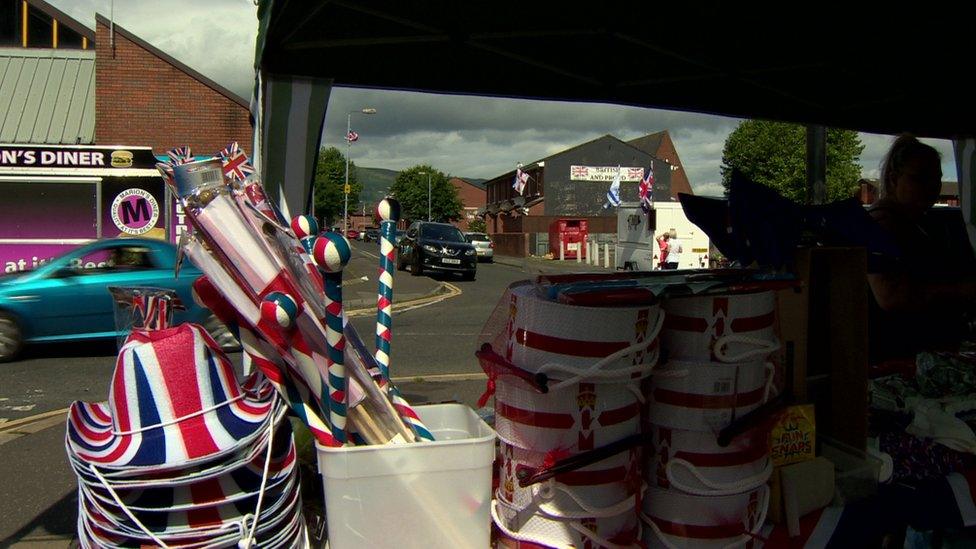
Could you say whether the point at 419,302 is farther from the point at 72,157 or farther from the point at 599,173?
the point at 599,173

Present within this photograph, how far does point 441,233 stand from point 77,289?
53.4ft

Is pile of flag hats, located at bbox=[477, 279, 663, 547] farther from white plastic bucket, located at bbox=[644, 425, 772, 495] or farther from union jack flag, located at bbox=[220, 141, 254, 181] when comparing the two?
union jack flag, located at bbox=[220, 141, 254, 181]

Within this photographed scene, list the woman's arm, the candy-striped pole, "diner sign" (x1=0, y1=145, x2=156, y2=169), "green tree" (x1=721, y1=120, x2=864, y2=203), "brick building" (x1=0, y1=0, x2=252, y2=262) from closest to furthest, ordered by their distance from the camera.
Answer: the candy-striped pole, the woman's arm, "diner sign" (x1=0, y1=145, x2=156, y2=169), "brick building" (x1=0, y1=0, x2=252, y2=262), "green tree" (x1=721, y1=120, x2=864, y2=203)

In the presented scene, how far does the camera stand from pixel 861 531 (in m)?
2.29

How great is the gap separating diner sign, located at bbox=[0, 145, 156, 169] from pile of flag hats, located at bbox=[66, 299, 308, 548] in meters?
14.9

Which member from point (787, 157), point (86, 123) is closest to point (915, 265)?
point (86, 123)

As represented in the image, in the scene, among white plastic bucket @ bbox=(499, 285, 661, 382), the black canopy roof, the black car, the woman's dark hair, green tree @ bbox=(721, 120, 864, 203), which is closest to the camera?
white plastic bucket @ bbox=(499, 285, 661, 382)

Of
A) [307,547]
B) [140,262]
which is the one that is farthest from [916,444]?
[140,262]

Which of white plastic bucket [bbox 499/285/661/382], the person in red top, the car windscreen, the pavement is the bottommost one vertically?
the pavement

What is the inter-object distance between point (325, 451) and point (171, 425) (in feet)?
1.25

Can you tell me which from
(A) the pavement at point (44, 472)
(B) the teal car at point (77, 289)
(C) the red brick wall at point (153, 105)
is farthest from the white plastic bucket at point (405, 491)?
(C) the red brick wall at point (153, 105)

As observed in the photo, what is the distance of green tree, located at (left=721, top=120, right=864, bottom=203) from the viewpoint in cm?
4441

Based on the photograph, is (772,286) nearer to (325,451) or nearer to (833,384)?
(833,384)

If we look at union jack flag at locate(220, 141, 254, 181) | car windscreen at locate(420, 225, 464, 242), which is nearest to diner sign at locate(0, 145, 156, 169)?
car windscreen at locate(420, 225, 464, 242)
